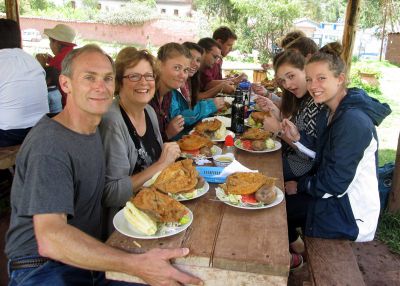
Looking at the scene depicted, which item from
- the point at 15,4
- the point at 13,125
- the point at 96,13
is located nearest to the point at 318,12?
the point at 96,13

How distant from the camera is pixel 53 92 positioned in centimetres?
470

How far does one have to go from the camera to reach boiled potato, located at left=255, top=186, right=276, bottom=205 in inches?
72.4

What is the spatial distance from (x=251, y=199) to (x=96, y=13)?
33401 mm

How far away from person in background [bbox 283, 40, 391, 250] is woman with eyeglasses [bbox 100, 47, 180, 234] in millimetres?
1012

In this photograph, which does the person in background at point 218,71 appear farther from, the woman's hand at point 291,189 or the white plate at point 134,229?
the white plate at point 134,229

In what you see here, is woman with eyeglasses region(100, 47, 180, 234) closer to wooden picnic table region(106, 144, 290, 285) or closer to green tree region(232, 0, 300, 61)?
wooden picnic table region(106, 144, 290, 285)

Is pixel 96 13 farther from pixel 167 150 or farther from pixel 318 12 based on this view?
pixel 167 150

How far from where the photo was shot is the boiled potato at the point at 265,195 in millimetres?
1838

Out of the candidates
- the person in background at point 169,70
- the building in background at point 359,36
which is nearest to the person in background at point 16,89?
the person in background at point 169,70

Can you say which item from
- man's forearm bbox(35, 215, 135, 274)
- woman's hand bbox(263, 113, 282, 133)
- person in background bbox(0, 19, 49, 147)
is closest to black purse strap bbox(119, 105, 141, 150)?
man's forearm bbox(35, 215, 135, 274)

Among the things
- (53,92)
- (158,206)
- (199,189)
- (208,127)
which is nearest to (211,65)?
(53,92)

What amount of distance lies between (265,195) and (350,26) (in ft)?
18.9

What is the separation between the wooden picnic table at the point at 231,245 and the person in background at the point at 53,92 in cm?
343

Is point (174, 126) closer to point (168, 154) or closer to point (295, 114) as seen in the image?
point (168, 154)
